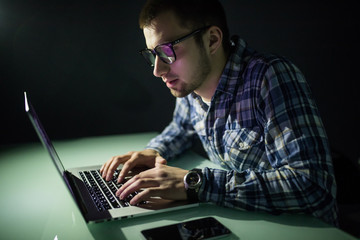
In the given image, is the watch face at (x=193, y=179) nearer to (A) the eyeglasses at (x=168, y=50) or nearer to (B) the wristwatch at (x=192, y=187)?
(B) the wristwatch at (x=192, y=187)

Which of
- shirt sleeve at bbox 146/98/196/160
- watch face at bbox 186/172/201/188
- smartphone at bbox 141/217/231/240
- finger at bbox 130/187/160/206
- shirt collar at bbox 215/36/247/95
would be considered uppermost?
shirt collar at bbox 215/36/247/95

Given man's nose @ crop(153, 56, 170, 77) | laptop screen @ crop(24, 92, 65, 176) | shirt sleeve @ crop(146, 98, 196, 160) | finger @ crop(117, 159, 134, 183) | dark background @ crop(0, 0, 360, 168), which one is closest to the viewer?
laptop screen @ crop(24, 92, 65, 176)

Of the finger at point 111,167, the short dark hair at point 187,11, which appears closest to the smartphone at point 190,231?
the finger at point 111,167

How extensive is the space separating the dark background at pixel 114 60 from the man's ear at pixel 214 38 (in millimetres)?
1046

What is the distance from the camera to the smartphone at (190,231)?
748 mm

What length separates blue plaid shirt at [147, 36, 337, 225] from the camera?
897 millimetres

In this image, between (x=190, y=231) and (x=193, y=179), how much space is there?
0.66 ft

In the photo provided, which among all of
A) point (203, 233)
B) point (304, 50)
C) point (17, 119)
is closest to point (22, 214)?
point (203, 233)

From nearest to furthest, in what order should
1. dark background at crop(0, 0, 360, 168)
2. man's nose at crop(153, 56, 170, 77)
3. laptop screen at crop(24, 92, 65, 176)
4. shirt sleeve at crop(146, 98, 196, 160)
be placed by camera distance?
1. laptop screen at crop(24, 92, 65, 176)
2. man's nose at crop(153, 56, 170, 77)
3. shirt sleeve at crop(146, 98, 196, 160)
4. dark background at crop(0, 0, 360, 168)

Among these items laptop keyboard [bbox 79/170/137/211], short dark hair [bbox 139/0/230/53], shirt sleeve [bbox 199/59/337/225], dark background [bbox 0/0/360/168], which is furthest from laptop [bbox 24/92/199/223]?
dark background [bbox 0/0/360/168]

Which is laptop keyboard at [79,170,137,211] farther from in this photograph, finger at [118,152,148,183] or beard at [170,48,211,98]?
beard at [170,48,211,98]

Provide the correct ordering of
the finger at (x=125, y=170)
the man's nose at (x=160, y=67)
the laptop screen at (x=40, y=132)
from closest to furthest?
the laptop screen at (x=40, y=132), the finger at (x=125, y=170), the man's nose at (x=160, y=67)

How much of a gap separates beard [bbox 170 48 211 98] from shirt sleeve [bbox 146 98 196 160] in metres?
0.31

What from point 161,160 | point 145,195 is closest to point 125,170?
point 161,160
